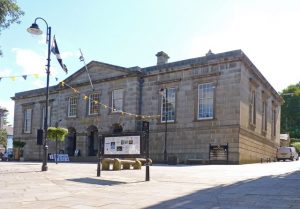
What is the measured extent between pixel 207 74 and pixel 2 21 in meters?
16.3

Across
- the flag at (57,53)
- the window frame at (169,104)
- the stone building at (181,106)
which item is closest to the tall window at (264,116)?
the stone building at (181,106)

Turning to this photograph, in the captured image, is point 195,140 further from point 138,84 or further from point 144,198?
point 144,198

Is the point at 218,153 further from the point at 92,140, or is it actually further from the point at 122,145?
the point at 122,145

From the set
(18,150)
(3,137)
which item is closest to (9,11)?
(18,150)

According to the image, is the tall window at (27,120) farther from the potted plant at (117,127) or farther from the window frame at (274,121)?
the window frame at (274,121)

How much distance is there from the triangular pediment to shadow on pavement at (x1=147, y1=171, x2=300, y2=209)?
25.4m

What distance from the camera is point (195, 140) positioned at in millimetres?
30766

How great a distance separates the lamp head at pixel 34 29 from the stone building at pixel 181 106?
9.61 metres

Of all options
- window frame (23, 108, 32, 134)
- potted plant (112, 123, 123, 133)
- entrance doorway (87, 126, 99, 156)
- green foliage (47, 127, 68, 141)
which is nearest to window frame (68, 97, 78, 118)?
entrance doorway (87, 126, 99, 156)

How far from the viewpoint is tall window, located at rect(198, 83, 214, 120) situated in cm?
3047

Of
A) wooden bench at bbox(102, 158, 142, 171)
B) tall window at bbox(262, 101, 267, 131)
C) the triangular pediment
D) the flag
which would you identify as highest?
the triangular pediment

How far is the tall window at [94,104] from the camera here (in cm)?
3803

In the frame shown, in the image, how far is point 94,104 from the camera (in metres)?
38.5

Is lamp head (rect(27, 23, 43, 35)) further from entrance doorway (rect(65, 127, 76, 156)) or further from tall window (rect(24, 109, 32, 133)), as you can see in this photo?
tall window (rect(24, 109, 32, 133))
